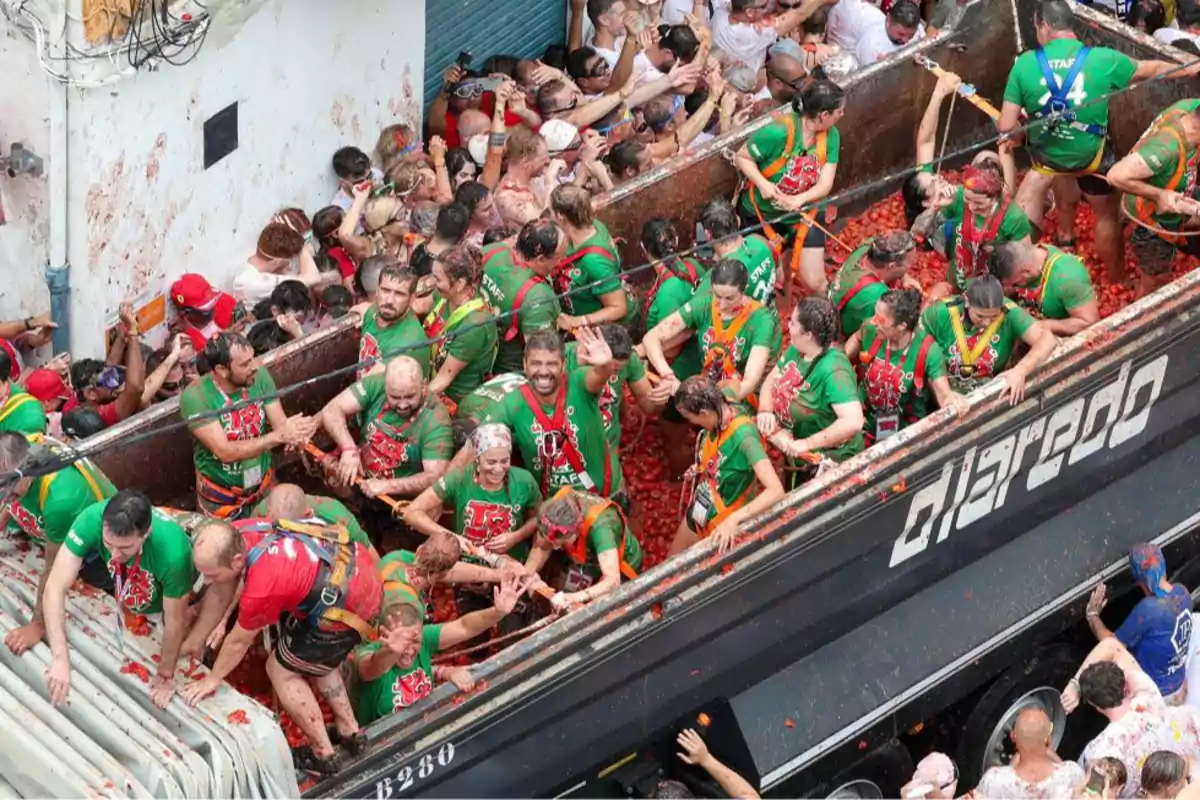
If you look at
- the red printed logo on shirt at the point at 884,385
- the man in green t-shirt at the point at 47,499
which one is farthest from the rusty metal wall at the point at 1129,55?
the man in green t-shirt at the point at 47,499

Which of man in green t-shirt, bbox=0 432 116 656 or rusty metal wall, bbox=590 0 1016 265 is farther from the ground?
man in green t-shirt, bbox=0 432 116 656

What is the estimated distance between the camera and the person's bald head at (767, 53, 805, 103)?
14453 mm

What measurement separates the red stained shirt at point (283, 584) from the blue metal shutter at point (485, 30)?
5.77 metres

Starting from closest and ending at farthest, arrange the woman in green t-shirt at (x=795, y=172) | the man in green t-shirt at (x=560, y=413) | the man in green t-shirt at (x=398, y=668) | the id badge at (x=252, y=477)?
1. the man in green t-shirt at (x=398, y=668)
2. the man in green t-shirt at (x=560, y=413)
3. the id badge at (x=252, y=477)
4. the woman in green t-shirt at (x=795, y=172)

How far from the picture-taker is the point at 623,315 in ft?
38.8

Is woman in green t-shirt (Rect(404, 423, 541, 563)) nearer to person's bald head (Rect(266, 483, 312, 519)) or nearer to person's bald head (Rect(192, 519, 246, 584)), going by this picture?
person's bald head (Rect(266, 483, 312, 519))

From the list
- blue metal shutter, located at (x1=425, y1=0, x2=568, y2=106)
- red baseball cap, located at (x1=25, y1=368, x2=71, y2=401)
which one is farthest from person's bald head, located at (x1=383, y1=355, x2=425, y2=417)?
blue metal shutter, located at (x1=425, y1=0, x2=568, y2=106)

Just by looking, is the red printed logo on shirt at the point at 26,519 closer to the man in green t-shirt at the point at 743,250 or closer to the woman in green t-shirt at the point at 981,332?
the man in green t-shirt at the point at 743,250

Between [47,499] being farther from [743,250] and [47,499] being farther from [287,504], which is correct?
[743,250]

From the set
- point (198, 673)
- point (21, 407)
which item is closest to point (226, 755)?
point (198, 673)

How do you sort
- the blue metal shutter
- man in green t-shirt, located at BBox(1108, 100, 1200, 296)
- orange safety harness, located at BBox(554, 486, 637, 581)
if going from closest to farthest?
orange safety harness, located at BBox(554, 486, 637, 581)
man in green t-shirt, located at BBox(1108, 100, 1200, 296)
the blue metal shutter

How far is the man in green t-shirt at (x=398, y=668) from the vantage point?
9531 mm

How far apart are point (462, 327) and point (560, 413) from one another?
730 millimetres

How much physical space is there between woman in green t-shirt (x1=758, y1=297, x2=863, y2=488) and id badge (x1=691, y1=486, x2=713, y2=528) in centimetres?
41
